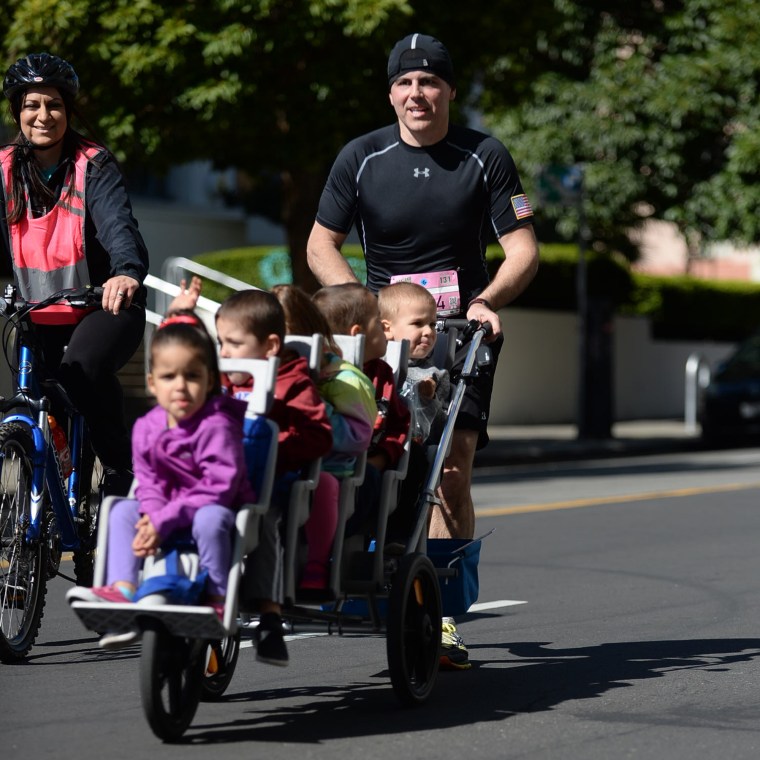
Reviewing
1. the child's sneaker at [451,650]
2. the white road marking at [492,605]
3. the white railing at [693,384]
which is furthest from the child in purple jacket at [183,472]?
the white railing at [693,384]

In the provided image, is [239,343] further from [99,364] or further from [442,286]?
[442,286]

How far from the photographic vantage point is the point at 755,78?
25.2 m

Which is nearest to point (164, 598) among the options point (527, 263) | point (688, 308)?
point (527, 263)

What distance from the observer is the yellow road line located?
12.4 meters

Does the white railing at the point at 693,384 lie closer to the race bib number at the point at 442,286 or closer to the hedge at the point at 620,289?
the hedge at the point at 620,289

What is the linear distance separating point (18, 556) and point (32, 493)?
22 centimetres

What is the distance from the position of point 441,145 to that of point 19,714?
2497 millimetres

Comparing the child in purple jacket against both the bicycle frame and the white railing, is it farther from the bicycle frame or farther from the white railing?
the white railing

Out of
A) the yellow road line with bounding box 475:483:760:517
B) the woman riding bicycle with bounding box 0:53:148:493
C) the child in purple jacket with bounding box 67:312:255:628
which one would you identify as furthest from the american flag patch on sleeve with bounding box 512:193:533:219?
the yellow road line with bounding box 475:483:760:517

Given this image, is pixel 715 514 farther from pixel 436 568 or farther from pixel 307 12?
pixel 436 568

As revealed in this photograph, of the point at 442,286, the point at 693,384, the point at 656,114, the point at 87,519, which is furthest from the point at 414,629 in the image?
the point at 693,384

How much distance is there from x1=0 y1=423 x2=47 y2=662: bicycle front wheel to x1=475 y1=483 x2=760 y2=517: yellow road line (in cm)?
639

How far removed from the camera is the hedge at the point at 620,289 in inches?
990

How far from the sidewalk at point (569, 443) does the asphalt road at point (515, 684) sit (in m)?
10.3
